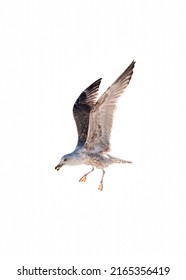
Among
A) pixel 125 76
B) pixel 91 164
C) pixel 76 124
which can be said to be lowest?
pixel 91 164

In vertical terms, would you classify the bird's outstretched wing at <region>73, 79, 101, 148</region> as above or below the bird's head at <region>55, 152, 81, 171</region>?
above

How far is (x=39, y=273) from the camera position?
10.5 meters

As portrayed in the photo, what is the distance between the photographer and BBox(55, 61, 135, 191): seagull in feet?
31.5

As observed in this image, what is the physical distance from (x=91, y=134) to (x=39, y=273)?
2483 millimetres

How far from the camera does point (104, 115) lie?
980 cm

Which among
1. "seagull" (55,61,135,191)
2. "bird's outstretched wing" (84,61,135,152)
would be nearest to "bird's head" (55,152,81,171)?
"seagull" (55,61,135,191)

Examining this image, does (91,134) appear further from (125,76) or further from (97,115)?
(125,76)

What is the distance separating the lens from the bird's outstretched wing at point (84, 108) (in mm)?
10445

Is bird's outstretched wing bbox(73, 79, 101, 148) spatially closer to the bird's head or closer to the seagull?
the seagull

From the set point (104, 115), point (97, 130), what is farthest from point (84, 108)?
point (104, 115)

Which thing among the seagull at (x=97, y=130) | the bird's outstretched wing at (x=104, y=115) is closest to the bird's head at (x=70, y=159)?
the seagull at (x=97, y=130)

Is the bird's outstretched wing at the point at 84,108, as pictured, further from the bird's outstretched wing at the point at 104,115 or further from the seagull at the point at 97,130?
the bird's outstretched wing at the point at 104,115

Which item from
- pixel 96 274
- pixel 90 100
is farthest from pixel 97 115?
pixel 96 274

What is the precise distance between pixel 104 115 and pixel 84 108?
3.82ft
